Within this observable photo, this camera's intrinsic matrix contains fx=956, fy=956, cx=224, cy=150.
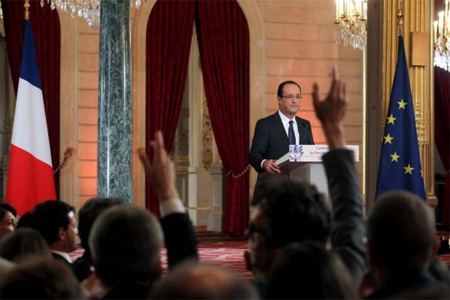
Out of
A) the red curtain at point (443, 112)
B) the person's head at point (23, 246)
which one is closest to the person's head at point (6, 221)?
the person's head at point (23, 246)

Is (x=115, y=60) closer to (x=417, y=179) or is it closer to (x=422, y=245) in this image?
(x=417, y=179)

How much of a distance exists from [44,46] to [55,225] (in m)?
7.54

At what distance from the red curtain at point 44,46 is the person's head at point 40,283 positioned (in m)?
9.65

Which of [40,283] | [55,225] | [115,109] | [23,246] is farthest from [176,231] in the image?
[115,109]

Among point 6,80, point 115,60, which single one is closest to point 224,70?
point 6,80

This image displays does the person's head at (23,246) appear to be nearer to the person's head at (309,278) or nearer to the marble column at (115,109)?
the person's head at (309,278)

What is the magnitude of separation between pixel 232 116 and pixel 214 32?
42.2 inches

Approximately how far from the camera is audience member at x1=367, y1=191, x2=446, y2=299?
201 centimetres

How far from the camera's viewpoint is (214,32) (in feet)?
39.1

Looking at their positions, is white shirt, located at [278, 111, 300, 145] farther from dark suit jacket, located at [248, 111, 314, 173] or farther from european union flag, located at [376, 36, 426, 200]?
european union flag, located at [376, 36, 426, 200]

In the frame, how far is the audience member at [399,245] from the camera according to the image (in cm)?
201

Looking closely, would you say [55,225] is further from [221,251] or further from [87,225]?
[221,251]

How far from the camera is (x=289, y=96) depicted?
6.60 metres

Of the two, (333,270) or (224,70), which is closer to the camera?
(333,270)
